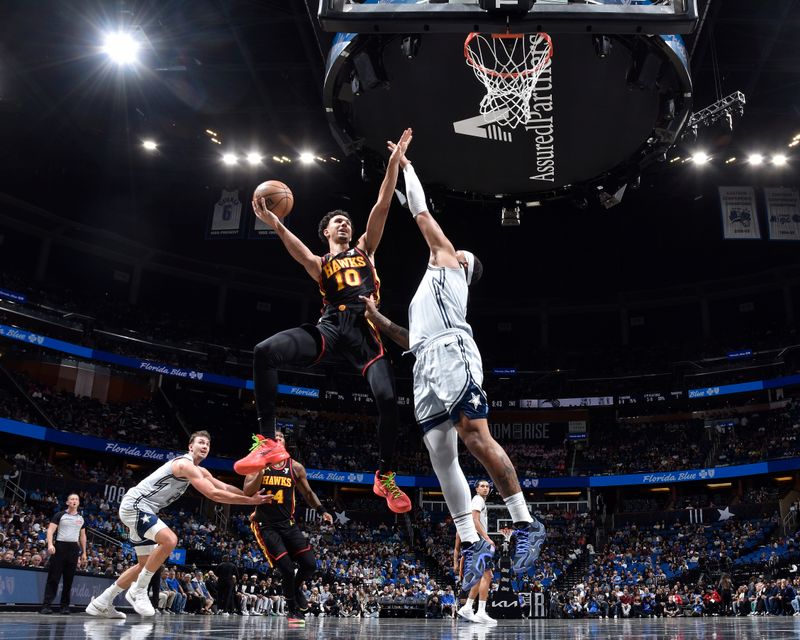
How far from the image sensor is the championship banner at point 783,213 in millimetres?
22734

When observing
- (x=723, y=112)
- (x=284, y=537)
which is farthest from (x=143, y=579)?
(x=723, y=112)

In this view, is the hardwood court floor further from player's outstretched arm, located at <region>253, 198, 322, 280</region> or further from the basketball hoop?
the basketball hoop

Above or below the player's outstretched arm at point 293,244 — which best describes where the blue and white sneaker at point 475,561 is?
below

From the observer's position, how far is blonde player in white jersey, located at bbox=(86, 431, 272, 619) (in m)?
7.77

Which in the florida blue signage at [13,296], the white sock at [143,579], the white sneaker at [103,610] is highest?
the florida blue signage at [13,296]

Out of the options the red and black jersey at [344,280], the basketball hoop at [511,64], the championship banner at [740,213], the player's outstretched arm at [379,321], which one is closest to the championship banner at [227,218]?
the basketball hoop at [511,64]

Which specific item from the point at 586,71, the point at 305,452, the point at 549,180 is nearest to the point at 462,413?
the point at 586,71

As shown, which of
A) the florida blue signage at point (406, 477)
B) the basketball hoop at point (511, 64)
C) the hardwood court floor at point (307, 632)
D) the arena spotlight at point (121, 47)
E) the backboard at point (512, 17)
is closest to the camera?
the hardwood court floor at point (307, 632)

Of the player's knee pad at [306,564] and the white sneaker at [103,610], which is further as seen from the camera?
the player's knee pad at [306,564]

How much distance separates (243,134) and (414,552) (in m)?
19.1

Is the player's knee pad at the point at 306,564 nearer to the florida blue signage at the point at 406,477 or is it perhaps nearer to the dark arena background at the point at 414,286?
the dark arena background at the point at 414,286

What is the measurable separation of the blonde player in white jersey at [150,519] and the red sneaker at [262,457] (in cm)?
267

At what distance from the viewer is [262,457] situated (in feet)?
16.5

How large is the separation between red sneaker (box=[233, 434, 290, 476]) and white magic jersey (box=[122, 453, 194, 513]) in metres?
3.13
